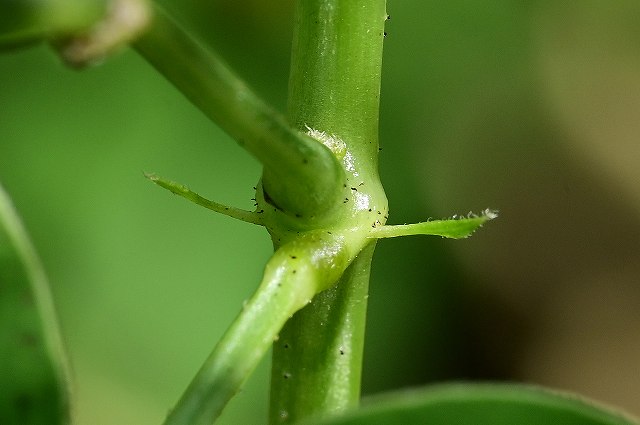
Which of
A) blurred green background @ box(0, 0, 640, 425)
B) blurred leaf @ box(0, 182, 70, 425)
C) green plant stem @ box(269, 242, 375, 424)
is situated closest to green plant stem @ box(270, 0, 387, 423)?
green plant stem @ box(269, 242, 375, 424)

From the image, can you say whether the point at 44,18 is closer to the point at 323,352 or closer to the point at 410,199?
the point at 323,352

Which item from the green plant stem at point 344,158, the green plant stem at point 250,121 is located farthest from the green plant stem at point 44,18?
the green plant stem at point 344,158

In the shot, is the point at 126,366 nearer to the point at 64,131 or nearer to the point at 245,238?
the point at 245,238

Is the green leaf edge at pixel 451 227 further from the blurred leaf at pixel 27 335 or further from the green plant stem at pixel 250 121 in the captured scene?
the blurred leaf at pixel 27 335

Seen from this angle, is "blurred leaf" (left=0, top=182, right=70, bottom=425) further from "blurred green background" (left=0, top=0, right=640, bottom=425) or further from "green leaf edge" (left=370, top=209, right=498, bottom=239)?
"blurred green background" (left=0, top=0, right=640, bottom=425)

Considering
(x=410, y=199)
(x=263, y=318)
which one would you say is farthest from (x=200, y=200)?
(x=410, y=199)
